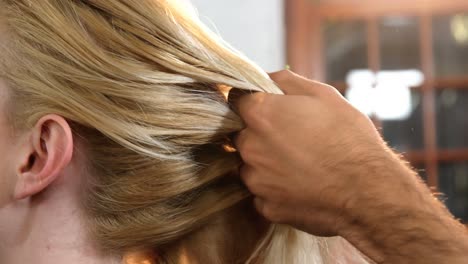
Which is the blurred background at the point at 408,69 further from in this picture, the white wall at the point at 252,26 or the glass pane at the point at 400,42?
the white wall at the point at 252,26

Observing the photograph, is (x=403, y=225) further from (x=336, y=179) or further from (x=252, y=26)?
(x=252, y=26)

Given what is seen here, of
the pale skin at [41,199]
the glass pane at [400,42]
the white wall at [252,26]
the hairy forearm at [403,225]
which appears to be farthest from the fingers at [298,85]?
the glass pane at [400,42]

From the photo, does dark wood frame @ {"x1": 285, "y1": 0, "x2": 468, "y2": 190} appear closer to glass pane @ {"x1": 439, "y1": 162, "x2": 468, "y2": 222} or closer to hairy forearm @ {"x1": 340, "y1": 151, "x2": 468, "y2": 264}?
glass pane @ {"x1": 439, "y1": 162, "x2": 468, "y2": 222}

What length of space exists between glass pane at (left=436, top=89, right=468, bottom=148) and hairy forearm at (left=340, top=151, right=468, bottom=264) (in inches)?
71.2

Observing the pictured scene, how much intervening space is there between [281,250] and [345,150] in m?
0.20

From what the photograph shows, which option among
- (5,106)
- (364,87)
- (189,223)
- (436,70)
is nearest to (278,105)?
(189,223)

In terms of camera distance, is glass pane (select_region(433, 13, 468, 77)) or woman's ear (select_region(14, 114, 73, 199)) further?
glass pane (select_region(433, 13, 468, 77))

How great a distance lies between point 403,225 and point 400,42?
5.96 feet

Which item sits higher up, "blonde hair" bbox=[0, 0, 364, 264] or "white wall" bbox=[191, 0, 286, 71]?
"white wall" bbox=[191, 0, 286, 71]

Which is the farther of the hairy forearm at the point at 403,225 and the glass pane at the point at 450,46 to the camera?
the glass pane at the point at 450,46

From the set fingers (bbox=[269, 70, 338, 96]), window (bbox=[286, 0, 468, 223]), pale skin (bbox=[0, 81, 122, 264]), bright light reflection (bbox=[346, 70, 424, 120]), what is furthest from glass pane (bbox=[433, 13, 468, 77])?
pale skin (bbox=[0, 81, 122, 264])

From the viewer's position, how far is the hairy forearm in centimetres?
78

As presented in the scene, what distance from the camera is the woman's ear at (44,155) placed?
2.83 feet

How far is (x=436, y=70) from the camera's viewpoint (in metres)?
2.56
